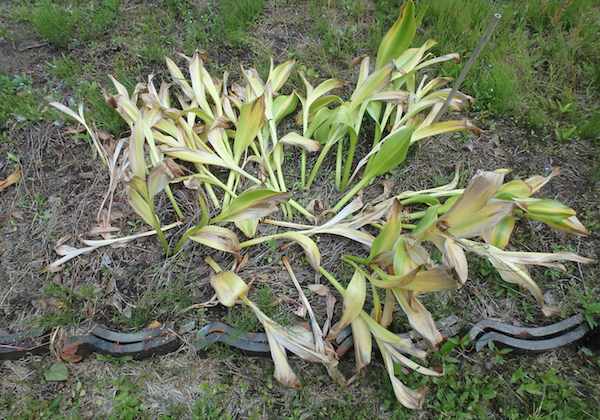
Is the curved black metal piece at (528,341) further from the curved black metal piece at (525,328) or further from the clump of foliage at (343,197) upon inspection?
the clump of foliage at (343,197)

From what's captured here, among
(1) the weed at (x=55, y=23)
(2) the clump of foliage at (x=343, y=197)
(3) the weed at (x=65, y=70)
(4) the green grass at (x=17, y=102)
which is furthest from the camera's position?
(1) the weed at (x=55, y=23)

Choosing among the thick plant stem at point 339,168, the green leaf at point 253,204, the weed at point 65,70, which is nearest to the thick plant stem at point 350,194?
the thick plant stem at point 339,168

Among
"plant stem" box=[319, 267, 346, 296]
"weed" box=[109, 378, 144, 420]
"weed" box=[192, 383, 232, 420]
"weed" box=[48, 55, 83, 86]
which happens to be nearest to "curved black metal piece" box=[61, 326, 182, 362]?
"weed" box=[109, 378, 144, 420]

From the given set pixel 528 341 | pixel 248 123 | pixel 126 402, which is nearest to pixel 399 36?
pixel 248 123

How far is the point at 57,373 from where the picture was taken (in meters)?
1.72

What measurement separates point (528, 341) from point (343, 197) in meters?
0.93

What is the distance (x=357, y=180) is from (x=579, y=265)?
1.03 meters

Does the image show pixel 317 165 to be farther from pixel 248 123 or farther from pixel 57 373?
pixel 57 373

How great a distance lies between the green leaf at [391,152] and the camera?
5.90 feet

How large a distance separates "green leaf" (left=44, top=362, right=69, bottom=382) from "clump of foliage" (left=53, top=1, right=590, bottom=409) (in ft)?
1.27

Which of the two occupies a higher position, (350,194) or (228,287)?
(350,194)

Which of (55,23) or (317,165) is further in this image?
(55,23)

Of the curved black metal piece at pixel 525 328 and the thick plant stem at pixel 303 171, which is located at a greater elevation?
the thick plant stem at pixel 303 171

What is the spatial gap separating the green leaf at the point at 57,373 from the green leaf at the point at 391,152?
1.42m
